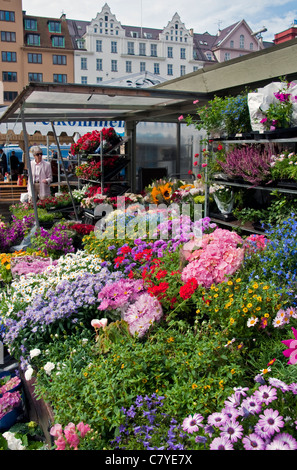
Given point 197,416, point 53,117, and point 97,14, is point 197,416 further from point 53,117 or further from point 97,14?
point 97,14

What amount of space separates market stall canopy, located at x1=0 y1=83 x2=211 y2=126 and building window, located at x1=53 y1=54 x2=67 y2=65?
47.7 metres

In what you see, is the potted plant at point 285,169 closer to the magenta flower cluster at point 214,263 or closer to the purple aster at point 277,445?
the magenta flower cluster at point 214,263

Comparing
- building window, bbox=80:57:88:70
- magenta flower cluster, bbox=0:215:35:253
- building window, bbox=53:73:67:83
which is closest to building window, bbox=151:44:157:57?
building window, bbox=80:57:88:70

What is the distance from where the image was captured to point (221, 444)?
4.95 feet

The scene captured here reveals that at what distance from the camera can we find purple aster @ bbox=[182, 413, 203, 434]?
1.64m

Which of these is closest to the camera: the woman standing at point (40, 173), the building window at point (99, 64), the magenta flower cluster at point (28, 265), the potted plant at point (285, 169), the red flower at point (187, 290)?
the red flower at point (187, 290)

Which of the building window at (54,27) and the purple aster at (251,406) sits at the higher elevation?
the building window at (54,27)

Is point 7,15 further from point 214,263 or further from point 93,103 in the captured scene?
point 214,263

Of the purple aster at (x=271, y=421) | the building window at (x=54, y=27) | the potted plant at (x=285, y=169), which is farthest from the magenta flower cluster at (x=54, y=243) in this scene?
the building window at (x=54, y=27)

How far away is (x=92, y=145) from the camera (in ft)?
26.8

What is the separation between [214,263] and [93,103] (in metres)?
4.23

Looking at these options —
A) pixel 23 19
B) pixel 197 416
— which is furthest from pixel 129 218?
pixel 23 19

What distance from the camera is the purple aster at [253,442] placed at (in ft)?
4.85

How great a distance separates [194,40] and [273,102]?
73.0 meters
